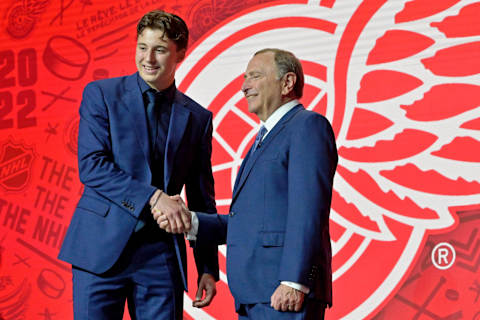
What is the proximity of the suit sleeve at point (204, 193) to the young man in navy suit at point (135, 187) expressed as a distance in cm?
7

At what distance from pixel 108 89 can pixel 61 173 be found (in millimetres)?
1863

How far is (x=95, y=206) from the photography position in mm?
1875

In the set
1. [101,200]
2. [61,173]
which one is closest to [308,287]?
[101,200]

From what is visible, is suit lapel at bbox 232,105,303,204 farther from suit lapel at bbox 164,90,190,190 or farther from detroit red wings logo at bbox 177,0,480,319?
detroit red wings logo at bbox 177,0,480,319

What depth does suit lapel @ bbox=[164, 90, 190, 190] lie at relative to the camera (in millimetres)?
1916

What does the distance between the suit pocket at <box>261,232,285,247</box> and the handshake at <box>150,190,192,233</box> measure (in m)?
0.28

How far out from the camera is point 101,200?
1876mm

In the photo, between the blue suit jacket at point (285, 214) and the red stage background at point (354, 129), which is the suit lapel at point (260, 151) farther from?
the red stage background at point (354, 129)

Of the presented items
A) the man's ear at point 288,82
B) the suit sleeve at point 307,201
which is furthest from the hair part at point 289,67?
the suit sleeve at point 307,201

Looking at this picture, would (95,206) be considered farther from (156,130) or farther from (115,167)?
(156,130)

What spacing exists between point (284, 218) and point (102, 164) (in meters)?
0.59

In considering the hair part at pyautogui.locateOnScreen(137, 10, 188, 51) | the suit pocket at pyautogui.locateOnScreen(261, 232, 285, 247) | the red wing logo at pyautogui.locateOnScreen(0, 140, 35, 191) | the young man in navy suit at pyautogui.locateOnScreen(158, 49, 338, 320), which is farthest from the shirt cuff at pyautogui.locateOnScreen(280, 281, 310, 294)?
the red wing logo at pyautogui.locateOnScreen(0, 140, 35, 191)

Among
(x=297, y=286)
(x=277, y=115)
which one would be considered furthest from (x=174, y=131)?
(x=297, y=286)

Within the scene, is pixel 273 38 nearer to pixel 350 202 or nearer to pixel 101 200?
pixel 350 202
